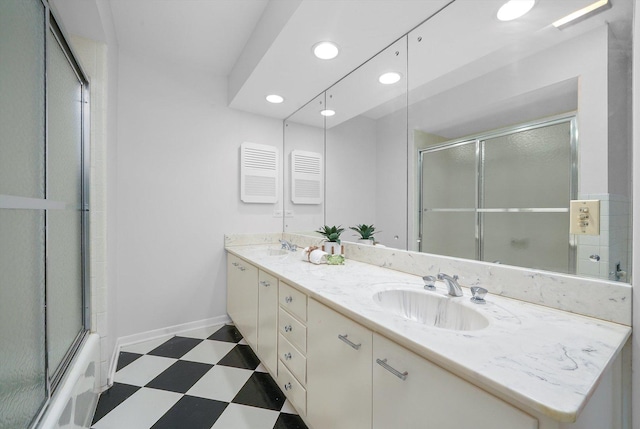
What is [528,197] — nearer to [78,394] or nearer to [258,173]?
[78,394]

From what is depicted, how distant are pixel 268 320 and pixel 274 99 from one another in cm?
183

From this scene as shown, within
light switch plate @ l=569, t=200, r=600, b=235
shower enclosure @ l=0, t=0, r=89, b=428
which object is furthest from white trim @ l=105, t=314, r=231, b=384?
light switch plate @ l=569, t=200, r=600, b=235

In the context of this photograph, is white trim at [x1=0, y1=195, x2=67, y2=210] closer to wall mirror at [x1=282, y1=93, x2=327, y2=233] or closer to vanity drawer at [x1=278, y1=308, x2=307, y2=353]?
vanity drawer at [x1=278, y1=308, x2=307, y2=353]

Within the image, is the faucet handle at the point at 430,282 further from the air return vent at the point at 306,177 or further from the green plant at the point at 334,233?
the air return vent at the point at 306,177

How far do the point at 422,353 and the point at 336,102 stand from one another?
1.94m

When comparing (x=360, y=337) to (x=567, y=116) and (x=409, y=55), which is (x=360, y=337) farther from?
(x=409, y=55)

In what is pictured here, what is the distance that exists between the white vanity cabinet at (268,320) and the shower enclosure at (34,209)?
0.90 meters

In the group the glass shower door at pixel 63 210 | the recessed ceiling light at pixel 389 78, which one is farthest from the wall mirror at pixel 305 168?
the glass shower door at pixel 63 210

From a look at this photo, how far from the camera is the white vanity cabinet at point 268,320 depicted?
4.87 ft

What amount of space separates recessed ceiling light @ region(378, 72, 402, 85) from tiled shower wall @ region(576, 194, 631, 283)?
3.79ft

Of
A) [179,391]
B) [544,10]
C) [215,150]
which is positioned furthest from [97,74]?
[544,10]

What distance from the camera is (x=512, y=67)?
3.69 feet

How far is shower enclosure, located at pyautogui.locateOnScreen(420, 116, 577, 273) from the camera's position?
95cm

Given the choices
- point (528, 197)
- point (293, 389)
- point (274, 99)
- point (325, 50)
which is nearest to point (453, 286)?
point (528, 197)
